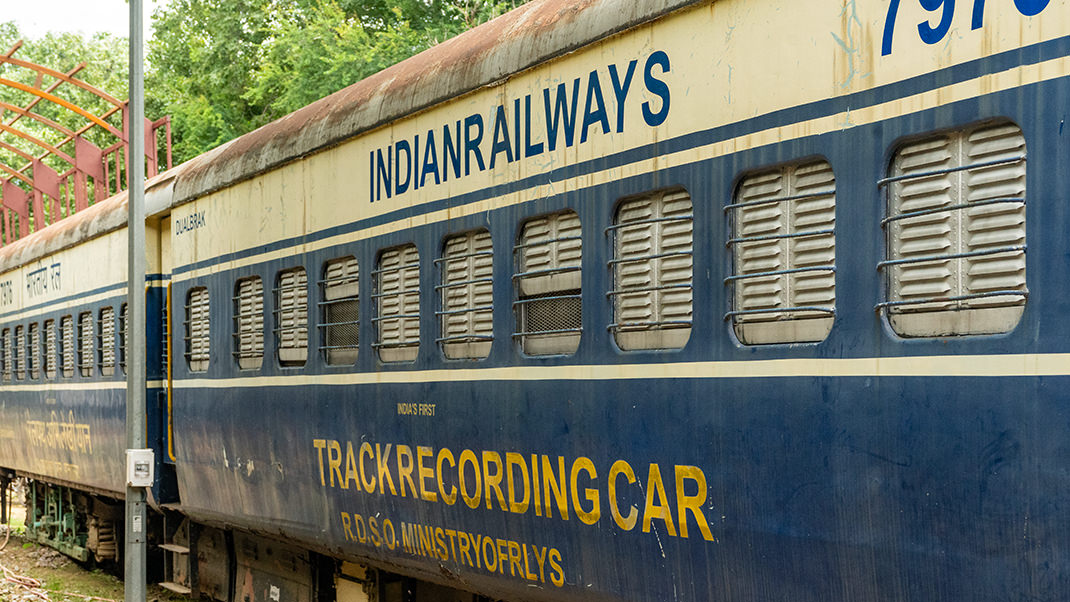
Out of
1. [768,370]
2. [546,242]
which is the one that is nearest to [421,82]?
[546,242]

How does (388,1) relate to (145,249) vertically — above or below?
above

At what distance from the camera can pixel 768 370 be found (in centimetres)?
445

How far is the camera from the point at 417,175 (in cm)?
684

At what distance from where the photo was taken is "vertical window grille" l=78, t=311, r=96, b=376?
13141 millimetres

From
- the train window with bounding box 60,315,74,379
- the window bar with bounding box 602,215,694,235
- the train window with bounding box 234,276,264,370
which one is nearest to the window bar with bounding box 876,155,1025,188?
the window bar with bounding box 602,215,694,235

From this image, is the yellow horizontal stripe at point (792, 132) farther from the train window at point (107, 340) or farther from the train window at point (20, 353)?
the train window at point (20, 353)

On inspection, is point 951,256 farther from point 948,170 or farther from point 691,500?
point 691,500

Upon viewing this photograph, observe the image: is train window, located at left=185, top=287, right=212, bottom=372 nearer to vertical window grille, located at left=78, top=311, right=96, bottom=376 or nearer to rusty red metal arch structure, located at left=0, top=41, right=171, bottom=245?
vertical window grille, located at left=78, top=311, right=96, bottom=376

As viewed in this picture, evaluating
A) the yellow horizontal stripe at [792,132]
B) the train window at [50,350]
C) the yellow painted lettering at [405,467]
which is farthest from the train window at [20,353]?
the yellow painted lettering at [405,467]

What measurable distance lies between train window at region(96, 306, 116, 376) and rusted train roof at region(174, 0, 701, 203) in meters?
3.04

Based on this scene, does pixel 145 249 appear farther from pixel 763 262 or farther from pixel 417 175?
pixel 763 262

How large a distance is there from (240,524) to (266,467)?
788 millimetres

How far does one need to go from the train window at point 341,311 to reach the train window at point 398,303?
26 centimetres

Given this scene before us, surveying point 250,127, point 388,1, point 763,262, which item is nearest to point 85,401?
point 763,262
